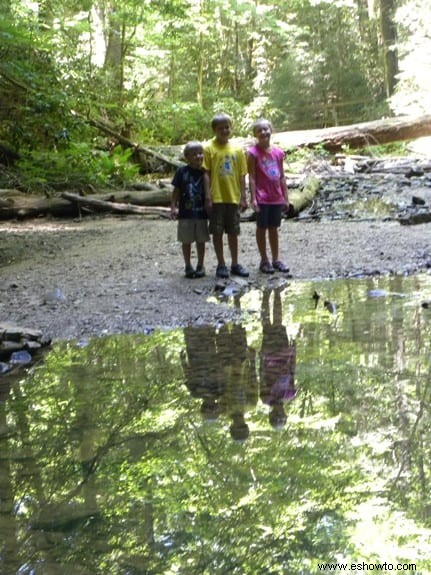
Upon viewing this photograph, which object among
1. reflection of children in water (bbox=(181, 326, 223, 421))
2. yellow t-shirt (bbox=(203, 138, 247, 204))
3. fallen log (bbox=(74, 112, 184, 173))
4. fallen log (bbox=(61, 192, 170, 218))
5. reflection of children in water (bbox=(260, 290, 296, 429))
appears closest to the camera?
reflection of children in water (bbox=(260, 290, 296, 429))

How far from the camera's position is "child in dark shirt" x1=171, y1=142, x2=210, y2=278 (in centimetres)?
655

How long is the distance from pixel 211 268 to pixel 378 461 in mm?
5024

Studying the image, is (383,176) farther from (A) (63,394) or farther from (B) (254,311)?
(A) (63,394)

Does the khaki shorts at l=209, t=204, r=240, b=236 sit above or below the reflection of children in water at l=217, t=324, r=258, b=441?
above

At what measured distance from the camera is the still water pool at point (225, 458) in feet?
6.04

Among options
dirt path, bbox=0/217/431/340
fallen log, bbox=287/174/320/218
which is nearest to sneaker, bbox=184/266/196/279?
dirt path, bbox=0/217/431/340

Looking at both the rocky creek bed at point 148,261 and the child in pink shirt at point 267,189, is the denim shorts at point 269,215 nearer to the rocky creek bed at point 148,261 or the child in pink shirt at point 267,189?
the child in pink shirt at point 267,189

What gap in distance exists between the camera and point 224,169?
6.46 metres

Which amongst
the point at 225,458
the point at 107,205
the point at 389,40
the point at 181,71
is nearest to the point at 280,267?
the point at 225,458

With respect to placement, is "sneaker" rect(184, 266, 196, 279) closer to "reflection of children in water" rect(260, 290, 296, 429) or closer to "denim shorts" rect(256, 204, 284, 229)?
"denim shorts" rect(256, 204, 284, 229)

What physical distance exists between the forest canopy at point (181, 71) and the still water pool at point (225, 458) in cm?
732

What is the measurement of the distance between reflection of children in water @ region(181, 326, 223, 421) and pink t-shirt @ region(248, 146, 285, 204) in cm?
235

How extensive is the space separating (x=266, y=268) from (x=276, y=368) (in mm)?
3351

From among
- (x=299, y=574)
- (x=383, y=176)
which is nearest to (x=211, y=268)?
(x=299, y=574)
